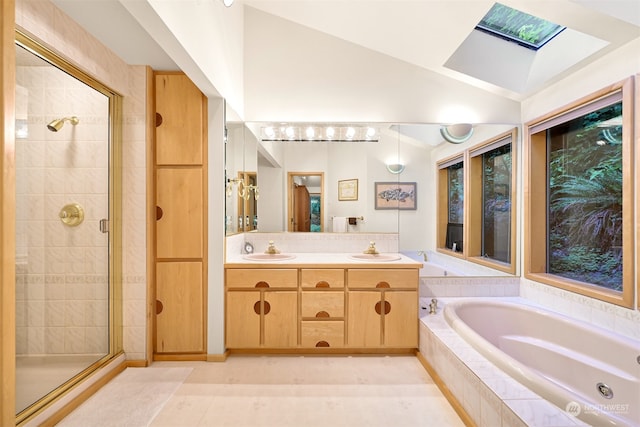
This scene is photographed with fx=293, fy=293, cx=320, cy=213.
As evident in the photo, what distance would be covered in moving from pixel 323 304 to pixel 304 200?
39.9 inches

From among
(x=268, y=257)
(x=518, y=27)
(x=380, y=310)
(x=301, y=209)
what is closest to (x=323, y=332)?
(x=380, y=310)

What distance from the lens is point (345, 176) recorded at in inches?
113

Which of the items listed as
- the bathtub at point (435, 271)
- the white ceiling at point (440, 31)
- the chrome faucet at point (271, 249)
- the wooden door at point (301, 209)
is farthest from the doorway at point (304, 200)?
the white ceiling at point (440, 31)

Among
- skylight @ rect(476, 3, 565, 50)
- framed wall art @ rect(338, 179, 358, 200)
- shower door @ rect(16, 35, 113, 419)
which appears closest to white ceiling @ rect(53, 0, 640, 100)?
skylight @ rect(476, 3, 565, 50)

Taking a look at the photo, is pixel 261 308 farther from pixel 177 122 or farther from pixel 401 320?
pixel 177 122

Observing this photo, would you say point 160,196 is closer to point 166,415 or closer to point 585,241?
point 166,415

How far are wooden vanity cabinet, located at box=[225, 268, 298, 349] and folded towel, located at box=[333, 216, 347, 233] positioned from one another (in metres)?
0.71

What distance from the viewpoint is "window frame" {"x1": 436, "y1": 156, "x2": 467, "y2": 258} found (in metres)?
2.82

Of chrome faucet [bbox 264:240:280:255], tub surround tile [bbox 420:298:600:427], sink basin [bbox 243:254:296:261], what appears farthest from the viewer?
chrome faucet [bbox 264:240:280:255]

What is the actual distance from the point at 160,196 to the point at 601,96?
10.6ft

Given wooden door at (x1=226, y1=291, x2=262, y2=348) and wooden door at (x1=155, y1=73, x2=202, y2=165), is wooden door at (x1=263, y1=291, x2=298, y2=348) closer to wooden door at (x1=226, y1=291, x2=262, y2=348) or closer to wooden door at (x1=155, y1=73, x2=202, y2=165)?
wooden door at (x1=226, y1=291, x2=262, y2=348)

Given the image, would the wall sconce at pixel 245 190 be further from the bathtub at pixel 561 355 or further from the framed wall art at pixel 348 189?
the bathtub at pixel 561 355

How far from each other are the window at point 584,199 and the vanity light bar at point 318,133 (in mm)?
1448

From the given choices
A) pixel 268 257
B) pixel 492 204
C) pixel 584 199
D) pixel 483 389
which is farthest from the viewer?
pixel 492 204
